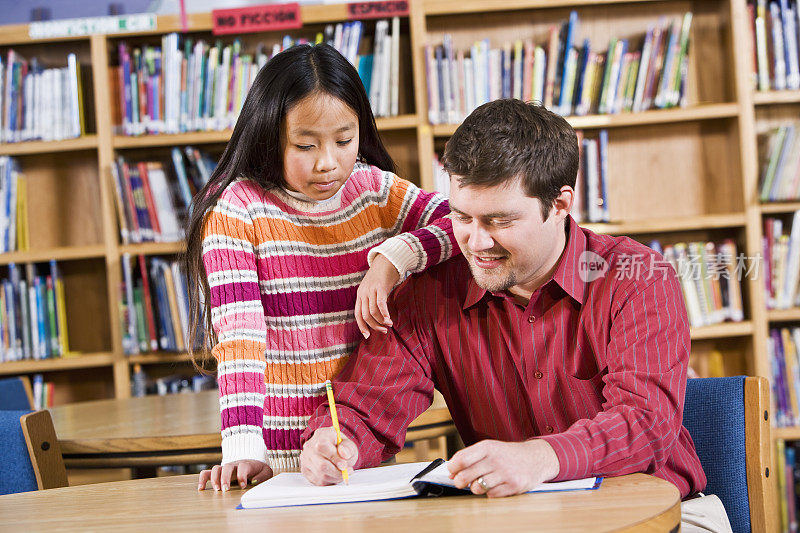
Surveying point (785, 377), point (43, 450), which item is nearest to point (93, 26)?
point (43, 450)

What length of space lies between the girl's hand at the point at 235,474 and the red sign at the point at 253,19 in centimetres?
→ 226

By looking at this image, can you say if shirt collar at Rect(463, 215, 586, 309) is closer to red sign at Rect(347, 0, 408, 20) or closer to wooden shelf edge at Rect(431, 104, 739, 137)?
wooden shelf edge at Rect(431, 104, 739, 137)

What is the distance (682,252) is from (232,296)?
2.34 meters

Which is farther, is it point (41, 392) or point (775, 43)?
point (41, 392)

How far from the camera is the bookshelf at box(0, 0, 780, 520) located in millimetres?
3182

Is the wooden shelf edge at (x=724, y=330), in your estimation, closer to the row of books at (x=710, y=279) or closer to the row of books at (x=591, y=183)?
the row of books at (x=710, y=279)

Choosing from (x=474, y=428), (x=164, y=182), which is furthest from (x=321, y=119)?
(x=164, y=182)

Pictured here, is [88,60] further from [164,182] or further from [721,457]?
[721,457]

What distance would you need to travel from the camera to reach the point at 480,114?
1371 millimetres

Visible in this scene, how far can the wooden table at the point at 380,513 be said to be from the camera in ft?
3.13

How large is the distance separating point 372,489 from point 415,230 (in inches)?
21.3

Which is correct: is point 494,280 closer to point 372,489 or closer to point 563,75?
point 372,489

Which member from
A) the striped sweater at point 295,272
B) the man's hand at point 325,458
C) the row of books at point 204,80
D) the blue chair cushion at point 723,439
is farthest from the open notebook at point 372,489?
the row of books at point 204,80

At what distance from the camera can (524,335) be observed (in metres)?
1.41
